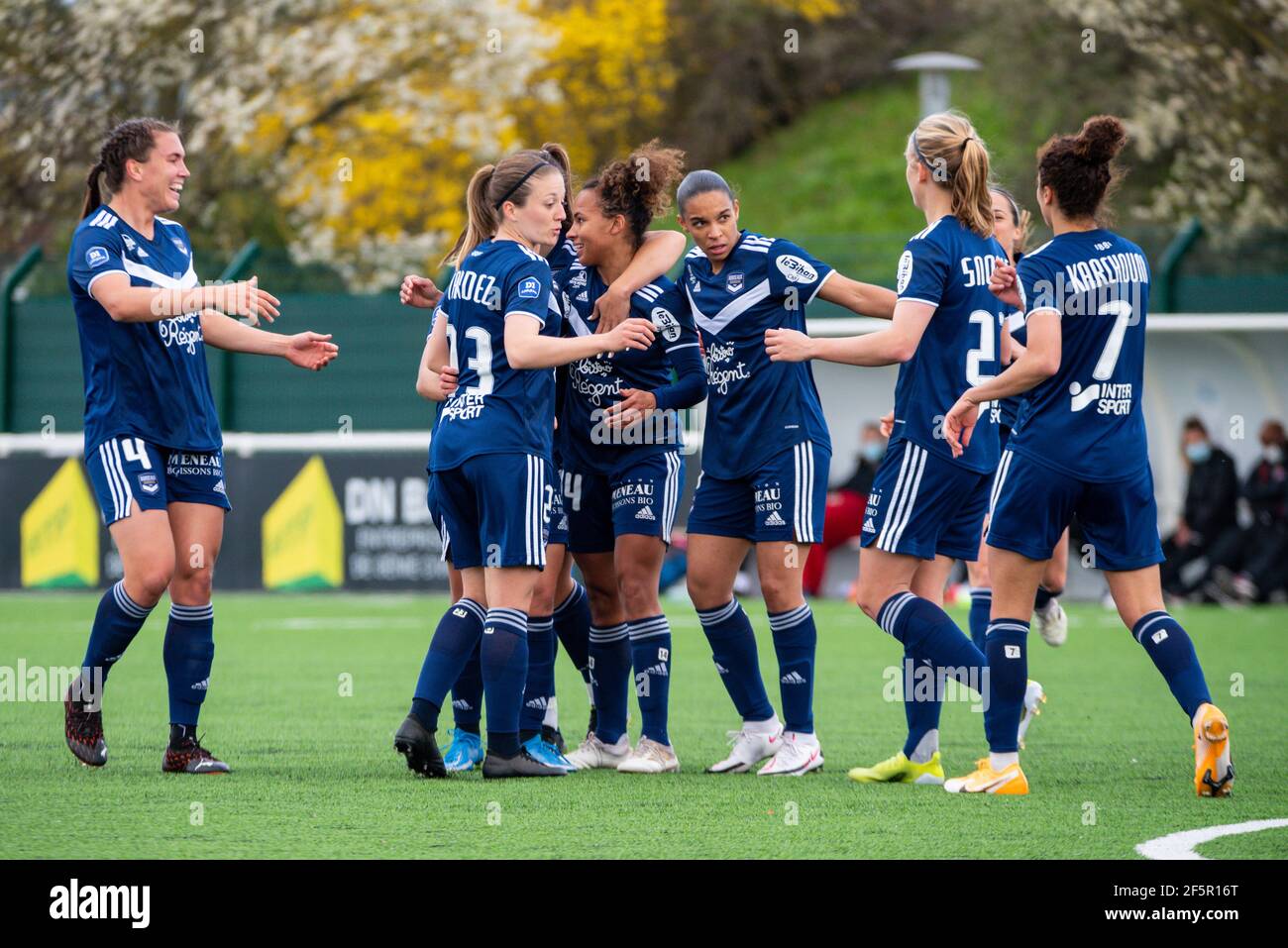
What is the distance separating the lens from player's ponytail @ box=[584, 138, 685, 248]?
22.6 ft

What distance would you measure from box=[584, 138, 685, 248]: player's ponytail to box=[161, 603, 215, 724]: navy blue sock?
7.23ft

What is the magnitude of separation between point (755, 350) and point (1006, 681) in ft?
5.16

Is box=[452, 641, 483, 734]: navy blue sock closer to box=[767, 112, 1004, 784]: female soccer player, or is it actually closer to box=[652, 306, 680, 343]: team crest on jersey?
box=[652, 306, 680, 343]: team crest on jersey

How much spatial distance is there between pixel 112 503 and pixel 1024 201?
25182 mm

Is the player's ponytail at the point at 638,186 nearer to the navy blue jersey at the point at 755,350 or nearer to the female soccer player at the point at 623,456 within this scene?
the female soccer player at the point at 623,456

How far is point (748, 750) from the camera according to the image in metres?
6.91

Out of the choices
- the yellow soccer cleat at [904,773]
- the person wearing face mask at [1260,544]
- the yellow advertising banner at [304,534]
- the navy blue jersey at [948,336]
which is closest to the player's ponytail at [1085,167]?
the navy blue jersey at [948,336]

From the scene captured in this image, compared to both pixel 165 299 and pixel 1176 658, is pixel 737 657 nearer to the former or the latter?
pixel 1176 658

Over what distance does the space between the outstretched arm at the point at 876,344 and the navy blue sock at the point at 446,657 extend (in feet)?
4.87

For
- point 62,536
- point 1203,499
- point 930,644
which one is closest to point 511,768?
point 930,644

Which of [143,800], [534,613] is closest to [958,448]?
[534,613]

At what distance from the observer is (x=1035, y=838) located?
17.2 ft

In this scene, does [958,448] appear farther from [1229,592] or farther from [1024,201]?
[1024,201]

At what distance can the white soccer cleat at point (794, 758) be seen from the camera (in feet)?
22.1
